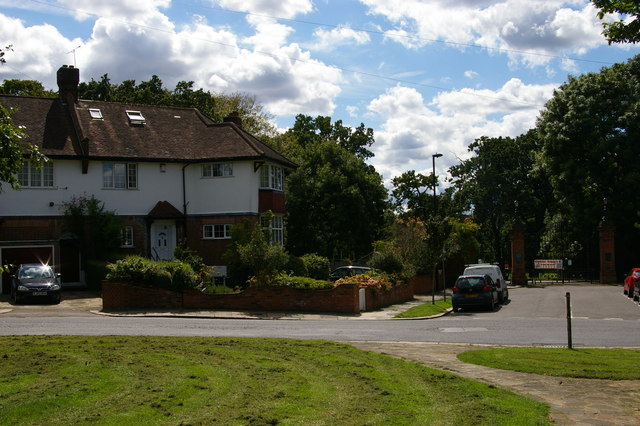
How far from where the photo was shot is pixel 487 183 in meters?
67.6

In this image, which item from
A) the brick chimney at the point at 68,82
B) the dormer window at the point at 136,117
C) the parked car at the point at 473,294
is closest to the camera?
the parked car at the point at 473,294

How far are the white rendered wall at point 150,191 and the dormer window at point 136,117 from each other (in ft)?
11.1

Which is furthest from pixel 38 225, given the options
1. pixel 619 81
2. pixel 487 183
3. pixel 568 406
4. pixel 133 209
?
pixel 487 183

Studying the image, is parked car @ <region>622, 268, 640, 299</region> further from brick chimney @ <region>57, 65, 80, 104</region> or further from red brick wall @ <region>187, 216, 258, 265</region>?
brick chimney @ <region>57, 65, 80, 104</region>

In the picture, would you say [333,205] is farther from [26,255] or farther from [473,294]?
[26,255]

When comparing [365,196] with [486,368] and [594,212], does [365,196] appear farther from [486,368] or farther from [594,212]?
[486,368]

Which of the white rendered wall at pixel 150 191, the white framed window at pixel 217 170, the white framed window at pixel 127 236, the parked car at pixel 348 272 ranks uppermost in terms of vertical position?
the white framed window at pixel 217 170

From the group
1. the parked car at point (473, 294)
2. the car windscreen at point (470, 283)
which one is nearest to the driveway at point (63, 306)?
the parked car at point (473, 294)

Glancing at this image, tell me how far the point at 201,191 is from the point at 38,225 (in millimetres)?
8146

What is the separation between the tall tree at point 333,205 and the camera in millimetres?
46281

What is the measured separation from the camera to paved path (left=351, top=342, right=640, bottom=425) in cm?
845

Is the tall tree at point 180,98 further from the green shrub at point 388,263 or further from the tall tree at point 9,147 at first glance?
the tall tree at point 9,147

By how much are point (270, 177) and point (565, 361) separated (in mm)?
25106

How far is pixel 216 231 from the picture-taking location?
35.8 meters
